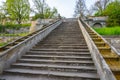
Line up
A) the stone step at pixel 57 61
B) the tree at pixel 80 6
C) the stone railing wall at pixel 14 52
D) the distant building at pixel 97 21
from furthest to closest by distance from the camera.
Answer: the tree at pixel 80 6 < the distant building at pixel 97 21 < the stone step at pixel 57 61 < the stone railing wall at pixel 14 52

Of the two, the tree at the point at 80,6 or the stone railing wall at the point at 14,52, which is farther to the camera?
the tree at the point at 80,6

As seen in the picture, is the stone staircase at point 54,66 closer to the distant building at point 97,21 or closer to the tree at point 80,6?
the distant building at point 97,21

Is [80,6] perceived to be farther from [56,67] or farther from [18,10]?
[56,67]

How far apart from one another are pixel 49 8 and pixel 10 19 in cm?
878

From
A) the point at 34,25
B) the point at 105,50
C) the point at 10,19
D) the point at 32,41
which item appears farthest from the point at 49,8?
the point at 105,50

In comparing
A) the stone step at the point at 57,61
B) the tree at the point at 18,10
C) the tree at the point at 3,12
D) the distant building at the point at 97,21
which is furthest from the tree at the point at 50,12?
the stone step at the point at 57,61

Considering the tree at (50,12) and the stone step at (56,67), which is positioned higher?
the tree at (50,12)

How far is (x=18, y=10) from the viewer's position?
112ft

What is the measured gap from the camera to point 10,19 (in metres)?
35.0

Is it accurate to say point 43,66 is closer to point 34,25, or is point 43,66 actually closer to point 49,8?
point 34,25

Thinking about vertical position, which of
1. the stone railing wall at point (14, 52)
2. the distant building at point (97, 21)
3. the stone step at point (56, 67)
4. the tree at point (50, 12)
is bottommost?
the stone step at point (56, 67)

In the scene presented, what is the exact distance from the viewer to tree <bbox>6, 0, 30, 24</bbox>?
112ft

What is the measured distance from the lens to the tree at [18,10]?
34.0 m

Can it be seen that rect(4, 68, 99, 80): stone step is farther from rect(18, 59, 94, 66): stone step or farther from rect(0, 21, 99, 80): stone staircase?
rect(18, 59, 94, 66): stone step
